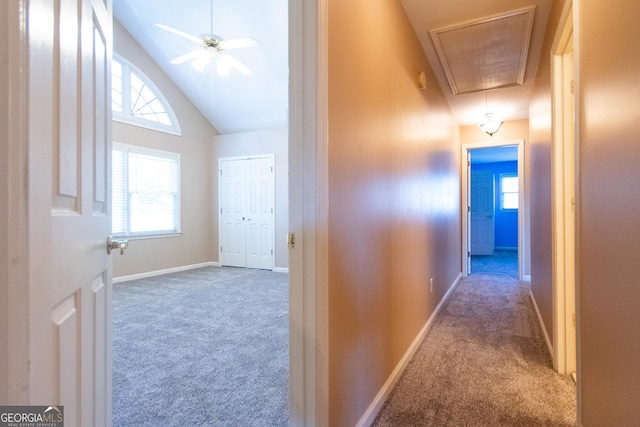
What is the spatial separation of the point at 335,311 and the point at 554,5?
253cm

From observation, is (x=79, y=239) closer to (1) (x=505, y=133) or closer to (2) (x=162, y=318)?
(2) (x=162, y=318)

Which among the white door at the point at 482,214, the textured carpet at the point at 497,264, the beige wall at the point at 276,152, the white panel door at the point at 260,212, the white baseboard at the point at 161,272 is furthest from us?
the white door at the point at 482,214

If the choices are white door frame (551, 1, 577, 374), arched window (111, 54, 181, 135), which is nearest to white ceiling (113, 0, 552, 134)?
arched window (111, 54, 181, 135)

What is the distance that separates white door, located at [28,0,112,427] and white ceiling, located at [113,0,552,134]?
2.19 meters

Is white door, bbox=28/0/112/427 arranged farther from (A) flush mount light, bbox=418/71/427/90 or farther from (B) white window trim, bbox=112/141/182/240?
(B) white window trim, bbox=112/141/182/240

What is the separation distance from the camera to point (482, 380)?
1996 millimetres

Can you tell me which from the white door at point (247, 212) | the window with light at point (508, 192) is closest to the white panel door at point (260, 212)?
the white door at point (247, 212)

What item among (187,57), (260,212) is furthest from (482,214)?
(187,57)

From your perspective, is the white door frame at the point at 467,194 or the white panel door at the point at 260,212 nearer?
the white door frame at the point at 467,194

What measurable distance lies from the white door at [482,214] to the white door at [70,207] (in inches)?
334

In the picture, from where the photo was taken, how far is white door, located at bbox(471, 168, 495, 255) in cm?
804

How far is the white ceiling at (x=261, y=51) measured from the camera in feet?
7.88

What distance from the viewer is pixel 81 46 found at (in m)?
0.84

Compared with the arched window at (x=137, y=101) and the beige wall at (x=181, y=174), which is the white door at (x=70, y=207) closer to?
the beige wall at (x=181, y=174)
